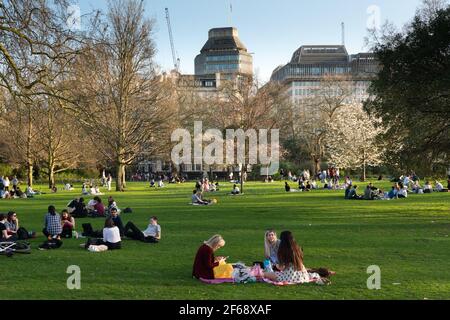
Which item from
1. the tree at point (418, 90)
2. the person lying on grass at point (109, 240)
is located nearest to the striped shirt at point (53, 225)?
the person lying on grass at point (109, 240)

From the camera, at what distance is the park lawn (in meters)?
10.5

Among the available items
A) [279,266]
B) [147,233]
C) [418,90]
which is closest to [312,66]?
[418,90]

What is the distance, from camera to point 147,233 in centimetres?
1780

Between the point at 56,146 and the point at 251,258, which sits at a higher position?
the point at 56,146

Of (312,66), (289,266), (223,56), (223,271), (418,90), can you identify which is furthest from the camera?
(223,56)

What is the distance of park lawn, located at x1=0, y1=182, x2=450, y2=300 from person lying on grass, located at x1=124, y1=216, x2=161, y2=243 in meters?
0.33

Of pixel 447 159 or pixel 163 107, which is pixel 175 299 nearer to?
pixel 447 159

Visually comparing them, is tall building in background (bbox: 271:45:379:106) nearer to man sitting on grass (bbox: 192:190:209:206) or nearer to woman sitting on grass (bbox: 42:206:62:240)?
man sitting on grass (bbox: 192:190:209:206)

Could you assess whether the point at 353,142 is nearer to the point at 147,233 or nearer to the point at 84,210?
the point at 84,210

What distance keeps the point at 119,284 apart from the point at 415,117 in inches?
757

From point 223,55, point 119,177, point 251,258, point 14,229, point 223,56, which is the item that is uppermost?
point 223,55

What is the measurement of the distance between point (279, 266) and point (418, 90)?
16149 millimetres

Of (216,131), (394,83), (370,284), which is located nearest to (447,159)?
→ (394,83)

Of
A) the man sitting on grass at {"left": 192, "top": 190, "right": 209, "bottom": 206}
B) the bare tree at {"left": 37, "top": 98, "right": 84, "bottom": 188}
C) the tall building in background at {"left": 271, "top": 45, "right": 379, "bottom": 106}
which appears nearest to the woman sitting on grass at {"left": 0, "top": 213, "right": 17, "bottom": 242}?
the man sitting on grass at {"left": 192, "top": 190, "right": 209, "bottom": 206}
